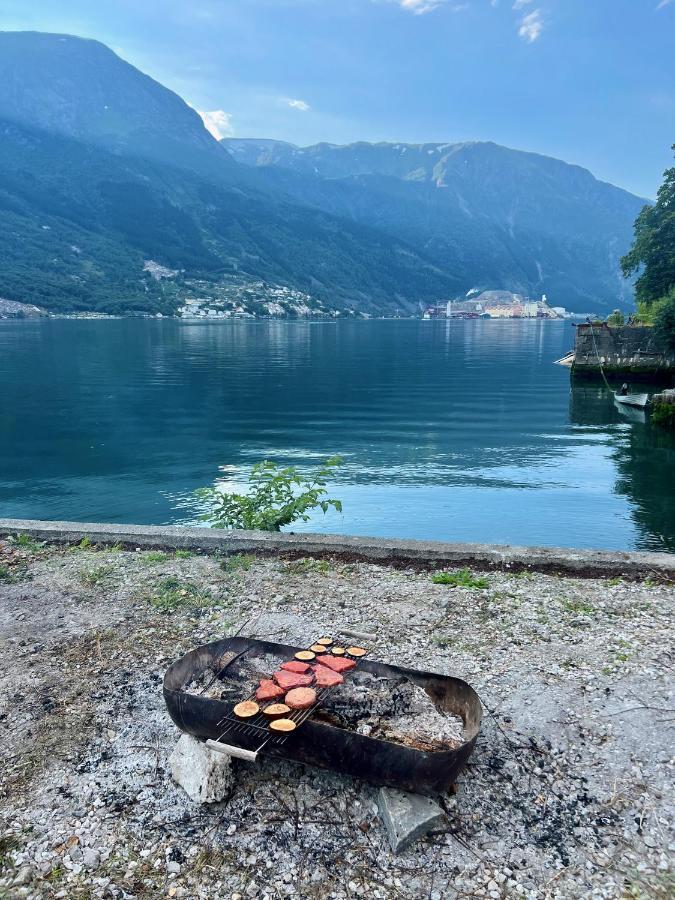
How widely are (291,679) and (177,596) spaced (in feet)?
12.1

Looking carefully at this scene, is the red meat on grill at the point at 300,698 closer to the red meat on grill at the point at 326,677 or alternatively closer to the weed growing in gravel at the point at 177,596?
the red meat on grill at the point at 326,677

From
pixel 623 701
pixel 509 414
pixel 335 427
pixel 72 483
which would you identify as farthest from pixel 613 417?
pixel 623 701

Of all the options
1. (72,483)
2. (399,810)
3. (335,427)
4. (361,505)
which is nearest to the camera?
(399,810)

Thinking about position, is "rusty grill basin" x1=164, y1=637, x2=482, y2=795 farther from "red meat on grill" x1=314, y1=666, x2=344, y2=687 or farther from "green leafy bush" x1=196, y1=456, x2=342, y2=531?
"green leafy bush" x1=196, y1=456, x2=342, y2=531

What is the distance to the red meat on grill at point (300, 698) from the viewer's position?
5.31 metres

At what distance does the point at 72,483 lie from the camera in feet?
80.6

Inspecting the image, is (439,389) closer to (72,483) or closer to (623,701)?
(72,483)

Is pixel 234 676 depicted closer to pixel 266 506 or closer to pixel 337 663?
pixel 337 663

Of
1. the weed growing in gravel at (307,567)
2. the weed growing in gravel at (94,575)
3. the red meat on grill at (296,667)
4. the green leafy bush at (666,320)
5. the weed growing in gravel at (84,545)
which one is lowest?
the weed growing in gravel at (84,545)

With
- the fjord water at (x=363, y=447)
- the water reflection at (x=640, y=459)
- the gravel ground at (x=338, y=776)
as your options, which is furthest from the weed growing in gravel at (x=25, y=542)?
the water reflection at (x=640, y=459)

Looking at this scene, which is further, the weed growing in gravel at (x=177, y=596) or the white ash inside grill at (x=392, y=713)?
the weed growing in gravel at (x=177, y=596)

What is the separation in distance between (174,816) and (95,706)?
1.81 meters

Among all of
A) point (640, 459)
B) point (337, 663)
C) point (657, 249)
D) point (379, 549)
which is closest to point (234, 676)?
point (337, 663)

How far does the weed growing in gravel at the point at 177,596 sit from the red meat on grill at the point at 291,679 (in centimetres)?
310
